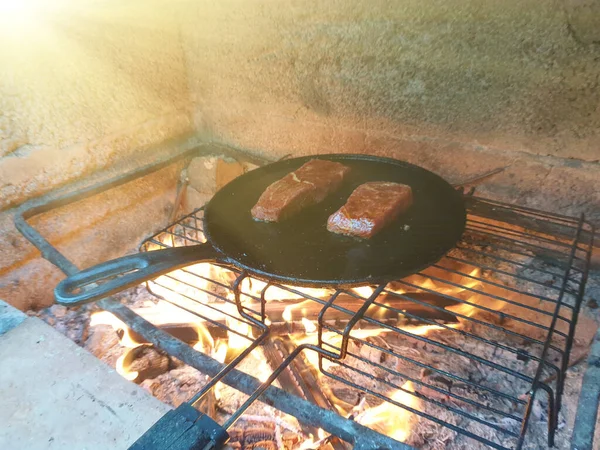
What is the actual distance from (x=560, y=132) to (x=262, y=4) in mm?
1635

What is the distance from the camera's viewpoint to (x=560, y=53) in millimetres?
1597

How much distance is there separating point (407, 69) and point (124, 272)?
1.58 meters

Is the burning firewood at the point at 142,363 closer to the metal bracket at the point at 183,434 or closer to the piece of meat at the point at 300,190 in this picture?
the piece of meat at the point at 300,190

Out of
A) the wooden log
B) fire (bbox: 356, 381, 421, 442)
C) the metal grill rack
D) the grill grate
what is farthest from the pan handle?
fire (bbox: 356, 381, 421, 442)

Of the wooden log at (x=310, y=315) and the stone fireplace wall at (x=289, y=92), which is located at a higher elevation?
the stone fireplace wall at (x=289, y=92)

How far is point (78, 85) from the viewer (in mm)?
2238

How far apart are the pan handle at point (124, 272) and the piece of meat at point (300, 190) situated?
338 millimetres

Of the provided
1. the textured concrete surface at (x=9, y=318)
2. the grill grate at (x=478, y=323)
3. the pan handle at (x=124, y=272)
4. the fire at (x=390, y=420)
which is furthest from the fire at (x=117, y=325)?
the fire at (x=390, y=420)

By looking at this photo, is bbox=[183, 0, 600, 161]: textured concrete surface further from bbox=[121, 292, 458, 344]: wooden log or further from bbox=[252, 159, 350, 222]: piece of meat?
bbox=[121, 292, 458, 344]: wooden log

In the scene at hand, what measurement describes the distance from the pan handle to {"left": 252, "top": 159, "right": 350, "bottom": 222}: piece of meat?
338 millimetres

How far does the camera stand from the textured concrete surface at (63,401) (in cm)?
125

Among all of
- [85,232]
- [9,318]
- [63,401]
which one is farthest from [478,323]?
[85,232]

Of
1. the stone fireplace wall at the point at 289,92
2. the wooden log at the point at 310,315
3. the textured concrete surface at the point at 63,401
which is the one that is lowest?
the wooden log at the point at 310,315

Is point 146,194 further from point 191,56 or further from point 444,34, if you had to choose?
point 444,34
